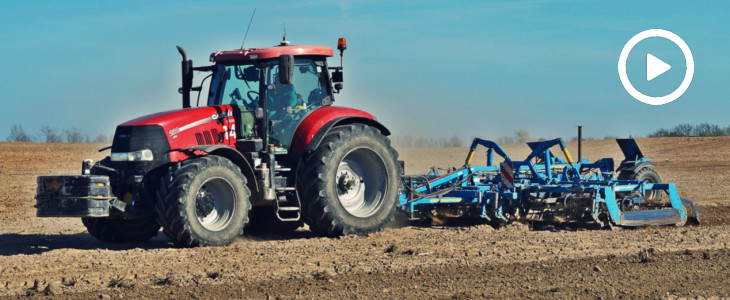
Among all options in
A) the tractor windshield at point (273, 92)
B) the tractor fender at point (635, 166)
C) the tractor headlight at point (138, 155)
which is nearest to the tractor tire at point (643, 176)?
the tractor fender at point (635, 166)

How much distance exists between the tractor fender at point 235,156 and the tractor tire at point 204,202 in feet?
0.59

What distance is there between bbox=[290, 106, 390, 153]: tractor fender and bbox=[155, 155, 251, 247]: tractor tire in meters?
1.03

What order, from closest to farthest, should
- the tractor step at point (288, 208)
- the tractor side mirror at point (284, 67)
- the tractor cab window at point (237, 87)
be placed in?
the tractor side mirror at point (284, 67)
the tractor step at point (288, 208)
the tractor cab window at point (237, 87)

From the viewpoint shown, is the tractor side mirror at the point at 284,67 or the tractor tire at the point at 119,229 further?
the tractor tire at the point at 119,229

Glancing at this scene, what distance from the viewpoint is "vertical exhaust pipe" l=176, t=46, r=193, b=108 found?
37.3ft

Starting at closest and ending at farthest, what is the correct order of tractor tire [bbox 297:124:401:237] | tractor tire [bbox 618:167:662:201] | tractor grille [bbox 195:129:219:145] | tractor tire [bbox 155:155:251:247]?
tractor tire [bbox 155:155:251:247] → tractor grille [bbox 195:129:219:145] → tractor tire [bbox 297:124:401:237] → tractor tire [bbox 618:167:662:201]

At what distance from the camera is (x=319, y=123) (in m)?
10.9

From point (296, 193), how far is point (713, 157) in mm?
23641

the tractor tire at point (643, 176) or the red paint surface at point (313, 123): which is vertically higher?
the red paint surface at point (313, 123)

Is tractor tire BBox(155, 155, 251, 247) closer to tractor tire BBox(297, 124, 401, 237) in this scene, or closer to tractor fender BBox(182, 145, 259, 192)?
tractor fender BBox(182, 145, 259, 192)

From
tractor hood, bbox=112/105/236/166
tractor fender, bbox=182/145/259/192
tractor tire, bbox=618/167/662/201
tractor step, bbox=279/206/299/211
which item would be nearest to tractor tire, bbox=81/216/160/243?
tractor hood, bbox=112/105/236/166

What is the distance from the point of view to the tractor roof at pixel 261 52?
1077 centimetres

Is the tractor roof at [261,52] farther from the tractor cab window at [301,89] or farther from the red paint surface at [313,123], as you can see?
the red paint surface at [313,123]

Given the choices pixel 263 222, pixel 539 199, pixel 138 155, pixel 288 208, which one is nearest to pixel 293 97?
pixel 288 208
